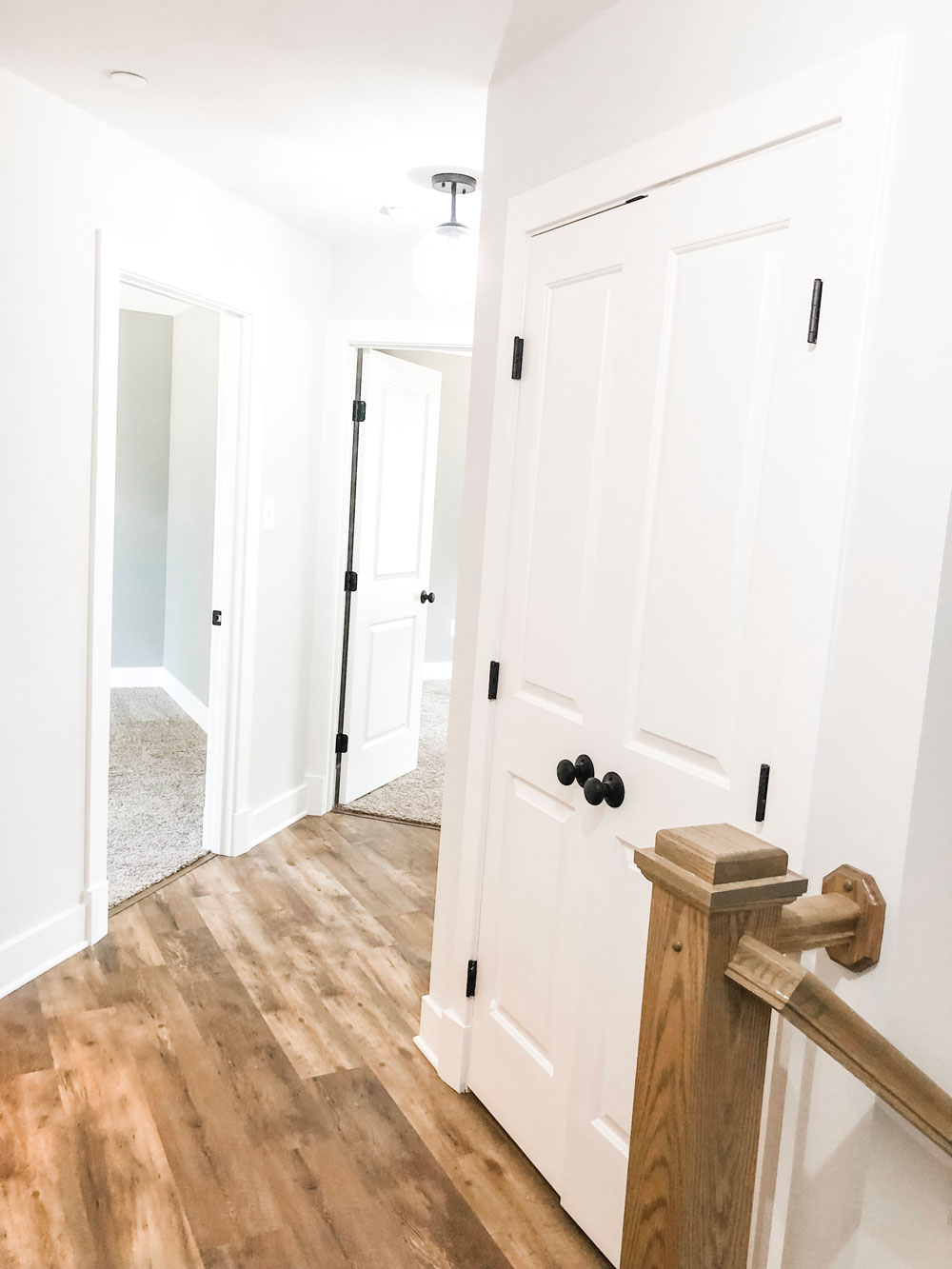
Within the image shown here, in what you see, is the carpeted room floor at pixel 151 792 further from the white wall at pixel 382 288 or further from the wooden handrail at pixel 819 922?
the wooden handrail at pixel 819 922

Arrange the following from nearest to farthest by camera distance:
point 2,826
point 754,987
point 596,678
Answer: point 754,987 → point 596,678 → point 2,826

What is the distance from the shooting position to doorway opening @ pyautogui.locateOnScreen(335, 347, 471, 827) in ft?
13.7

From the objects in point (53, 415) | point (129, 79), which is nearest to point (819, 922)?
point (53, 415)

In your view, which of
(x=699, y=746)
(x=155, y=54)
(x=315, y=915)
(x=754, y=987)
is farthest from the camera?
(x=315, y=915)

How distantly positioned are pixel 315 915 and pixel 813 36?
111 inches

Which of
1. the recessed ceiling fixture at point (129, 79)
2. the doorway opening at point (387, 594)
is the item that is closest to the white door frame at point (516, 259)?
the recessed ceiling fixture at point (129, 79)

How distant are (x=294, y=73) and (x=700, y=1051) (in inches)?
92.9

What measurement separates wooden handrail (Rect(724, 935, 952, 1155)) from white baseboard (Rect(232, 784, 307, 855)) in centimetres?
302

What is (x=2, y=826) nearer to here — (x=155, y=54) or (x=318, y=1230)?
(x=318, y=1230)

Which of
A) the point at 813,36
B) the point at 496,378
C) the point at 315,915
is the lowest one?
the point at 315,915

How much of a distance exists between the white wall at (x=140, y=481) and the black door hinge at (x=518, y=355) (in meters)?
4.70

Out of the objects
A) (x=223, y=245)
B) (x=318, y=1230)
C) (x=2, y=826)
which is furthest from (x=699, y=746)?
(x=223, y=245)

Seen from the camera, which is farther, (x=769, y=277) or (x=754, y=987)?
(x=769, y=277)

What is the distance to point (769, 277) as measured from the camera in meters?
1.46
